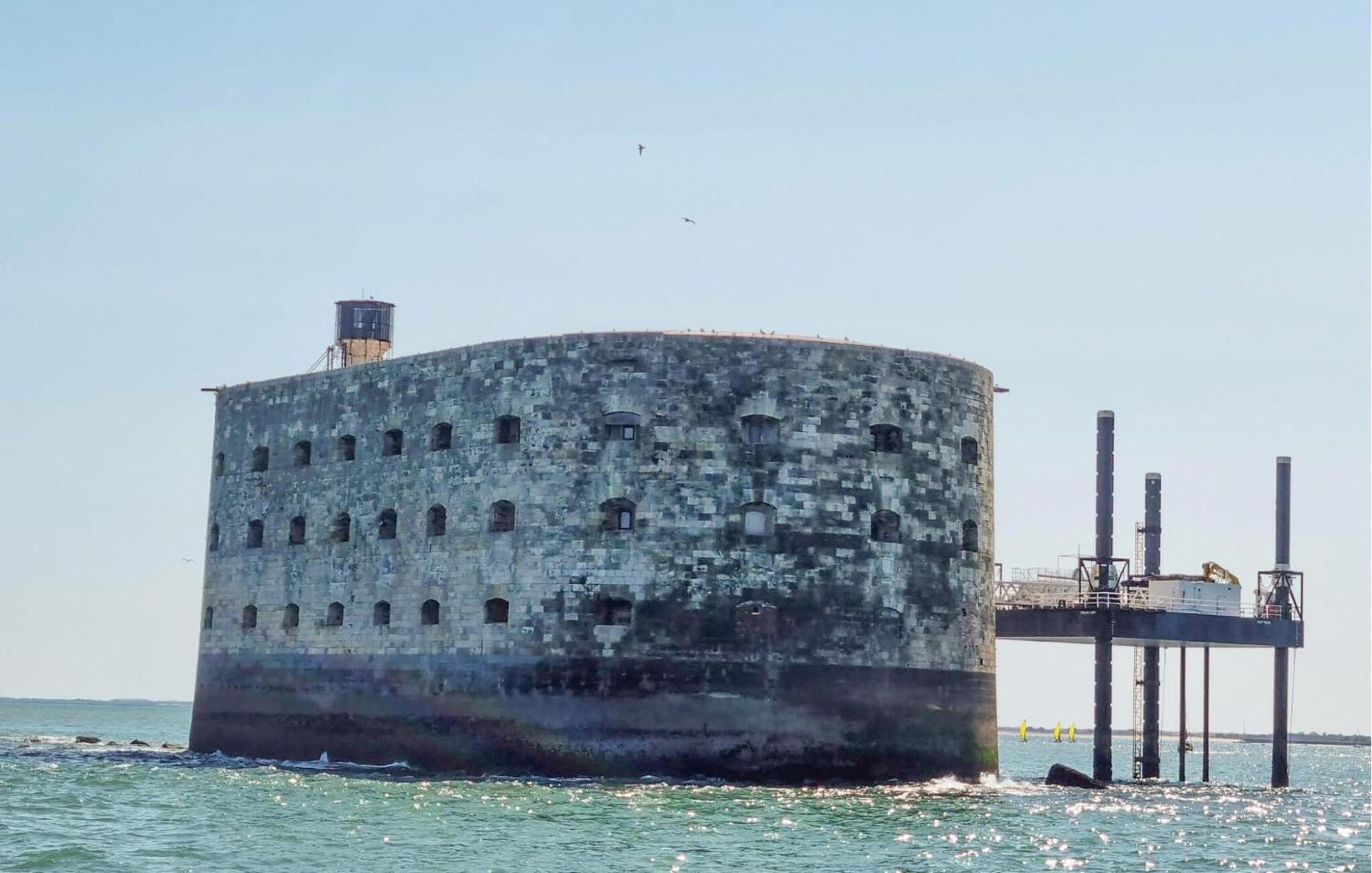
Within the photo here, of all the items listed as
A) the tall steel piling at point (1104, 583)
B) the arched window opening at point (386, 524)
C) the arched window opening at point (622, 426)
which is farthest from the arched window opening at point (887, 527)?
the arched window opening at point (386, 524)

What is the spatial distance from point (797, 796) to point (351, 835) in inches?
361

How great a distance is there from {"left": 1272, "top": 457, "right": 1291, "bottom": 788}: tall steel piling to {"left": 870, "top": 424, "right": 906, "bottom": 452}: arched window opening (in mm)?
9975

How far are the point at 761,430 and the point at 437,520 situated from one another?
6.73m

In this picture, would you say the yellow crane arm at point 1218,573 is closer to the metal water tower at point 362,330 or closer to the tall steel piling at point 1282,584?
the tall steel piling at point 1282,584

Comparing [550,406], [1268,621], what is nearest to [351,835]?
[550,406]

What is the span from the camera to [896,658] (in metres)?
40.4

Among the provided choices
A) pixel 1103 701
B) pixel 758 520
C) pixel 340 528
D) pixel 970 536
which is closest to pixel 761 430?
pixel 758 520

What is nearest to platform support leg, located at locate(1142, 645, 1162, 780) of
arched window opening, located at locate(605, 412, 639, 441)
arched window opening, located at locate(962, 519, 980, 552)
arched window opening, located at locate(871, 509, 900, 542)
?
arched window opening, located at locate(962, 519, 980, 552)

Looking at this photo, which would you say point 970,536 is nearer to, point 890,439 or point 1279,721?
point 890,439

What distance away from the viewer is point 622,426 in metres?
40.5

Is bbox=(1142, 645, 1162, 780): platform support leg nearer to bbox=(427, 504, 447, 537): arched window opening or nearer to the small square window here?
the small square window

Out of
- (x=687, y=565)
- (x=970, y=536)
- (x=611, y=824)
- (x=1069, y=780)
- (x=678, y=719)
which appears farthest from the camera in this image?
(x=1069, y=780)

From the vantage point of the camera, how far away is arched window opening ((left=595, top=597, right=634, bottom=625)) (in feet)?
131

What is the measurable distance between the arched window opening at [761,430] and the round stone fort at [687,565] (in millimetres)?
41
